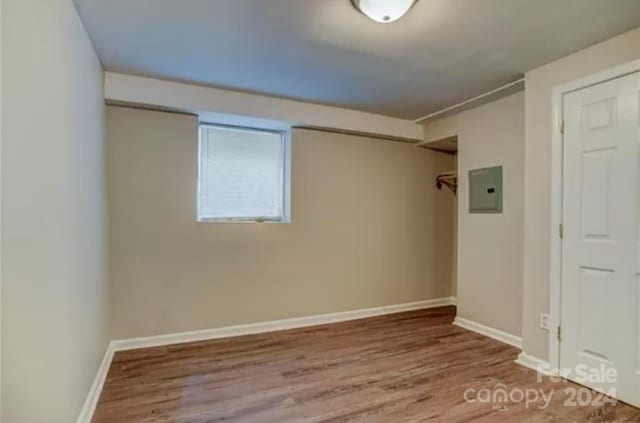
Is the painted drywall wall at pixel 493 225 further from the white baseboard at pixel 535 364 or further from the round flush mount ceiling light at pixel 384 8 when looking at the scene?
the round flush mount ceiling light at pixel 384 8

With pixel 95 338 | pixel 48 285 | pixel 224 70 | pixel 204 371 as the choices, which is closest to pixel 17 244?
pixel 48 285

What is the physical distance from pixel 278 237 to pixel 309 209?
1.50 ft

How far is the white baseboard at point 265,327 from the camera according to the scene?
3133 millimetres

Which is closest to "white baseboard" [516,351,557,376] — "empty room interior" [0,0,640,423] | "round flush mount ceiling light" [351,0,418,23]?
"empty room interior" [0,0,640,423]

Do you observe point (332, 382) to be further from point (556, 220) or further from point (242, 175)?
point (242, 175)

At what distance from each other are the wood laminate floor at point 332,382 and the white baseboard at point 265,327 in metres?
0.09

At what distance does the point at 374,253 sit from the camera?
423 centimetres

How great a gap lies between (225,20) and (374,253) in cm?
292

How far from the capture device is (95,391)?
2252mm

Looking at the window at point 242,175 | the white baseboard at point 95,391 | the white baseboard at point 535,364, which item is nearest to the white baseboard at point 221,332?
the white baseboard at point 95,391

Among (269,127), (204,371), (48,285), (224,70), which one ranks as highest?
(224,70)

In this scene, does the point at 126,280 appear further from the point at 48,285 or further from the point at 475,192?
the point at 475,192

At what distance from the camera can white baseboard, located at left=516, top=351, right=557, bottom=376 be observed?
2.63 metres

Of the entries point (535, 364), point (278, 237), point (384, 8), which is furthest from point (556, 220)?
point (278, 237)
